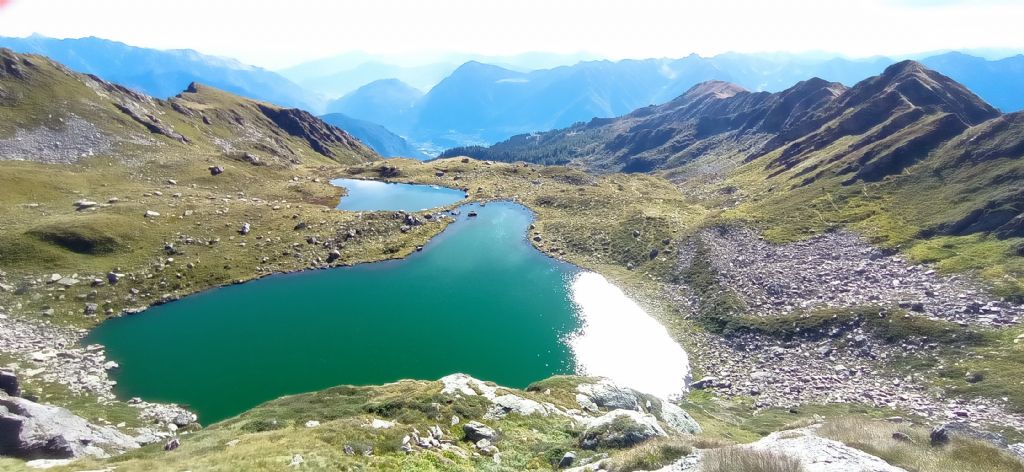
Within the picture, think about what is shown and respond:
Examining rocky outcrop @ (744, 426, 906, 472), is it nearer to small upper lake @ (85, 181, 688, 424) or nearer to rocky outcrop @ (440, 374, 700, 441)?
rocky outcrop @ (440, 374, 700, 441)

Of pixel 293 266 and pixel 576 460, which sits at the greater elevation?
pixel 576 460

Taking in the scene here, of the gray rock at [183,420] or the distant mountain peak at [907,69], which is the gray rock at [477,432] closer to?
the gray rock at [183,420]

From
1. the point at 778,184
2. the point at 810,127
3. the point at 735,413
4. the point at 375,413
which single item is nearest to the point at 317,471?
the point at 375,413

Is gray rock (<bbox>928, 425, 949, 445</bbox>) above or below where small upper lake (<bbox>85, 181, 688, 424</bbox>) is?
above

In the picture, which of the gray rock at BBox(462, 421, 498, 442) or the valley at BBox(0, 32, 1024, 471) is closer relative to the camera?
the valley at BBox(0, 32, 1024, 471)

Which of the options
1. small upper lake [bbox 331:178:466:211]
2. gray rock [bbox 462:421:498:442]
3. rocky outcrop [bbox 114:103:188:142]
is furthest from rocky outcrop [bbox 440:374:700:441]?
rocky outcrop [bbox 114:103:188:142]

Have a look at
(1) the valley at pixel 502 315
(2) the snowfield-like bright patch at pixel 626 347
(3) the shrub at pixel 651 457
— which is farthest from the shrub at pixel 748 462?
(2) the snowfield-like bright patch at pixel 626 347

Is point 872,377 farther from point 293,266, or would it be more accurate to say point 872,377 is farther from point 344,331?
point 293,266
